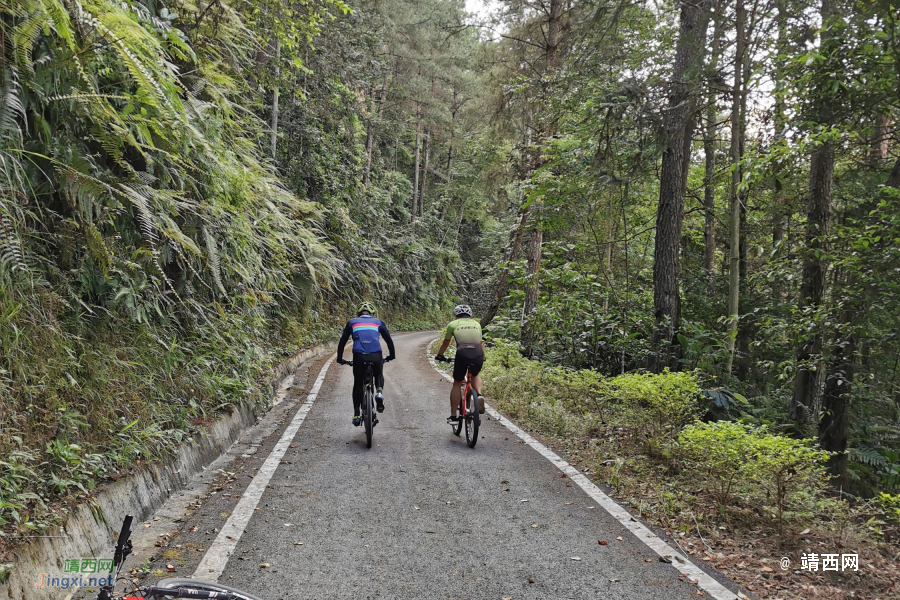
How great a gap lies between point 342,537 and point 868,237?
6.70 m

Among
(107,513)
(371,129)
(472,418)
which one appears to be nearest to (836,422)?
(472,418)

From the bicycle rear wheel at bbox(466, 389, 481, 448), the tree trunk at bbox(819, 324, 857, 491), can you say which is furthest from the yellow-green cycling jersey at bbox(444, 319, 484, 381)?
the tree trunk at bbox(819, 324, 857, 491)

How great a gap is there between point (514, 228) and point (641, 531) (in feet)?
43.2

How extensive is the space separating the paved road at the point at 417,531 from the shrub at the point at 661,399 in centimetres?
158

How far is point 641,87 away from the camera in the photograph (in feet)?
27.3

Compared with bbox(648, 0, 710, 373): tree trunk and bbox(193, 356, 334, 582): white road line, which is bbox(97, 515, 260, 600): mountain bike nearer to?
bbox(193, 356, 334, 582): white road line

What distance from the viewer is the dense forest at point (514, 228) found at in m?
4.47

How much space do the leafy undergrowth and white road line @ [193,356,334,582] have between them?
11.3 feet

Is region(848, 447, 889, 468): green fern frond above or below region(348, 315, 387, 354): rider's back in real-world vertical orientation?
below

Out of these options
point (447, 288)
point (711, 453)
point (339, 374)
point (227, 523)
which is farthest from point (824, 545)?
point (447, 288)

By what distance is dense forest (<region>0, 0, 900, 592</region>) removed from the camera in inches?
176

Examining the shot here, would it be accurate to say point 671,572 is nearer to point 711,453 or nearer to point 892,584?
point 892,584

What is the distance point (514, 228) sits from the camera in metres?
16.9

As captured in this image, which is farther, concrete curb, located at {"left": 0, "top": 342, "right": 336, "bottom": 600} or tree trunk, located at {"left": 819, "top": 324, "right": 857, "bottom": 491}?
tree trunk, located at {"left": 819, "top": 324, "right": 857, "bottom": 491}
